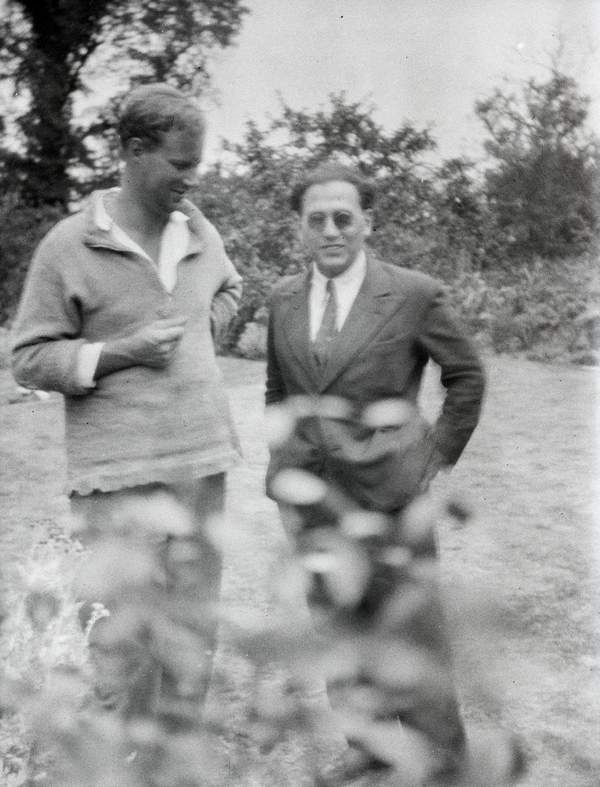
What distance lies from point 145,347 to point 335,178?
0.56 m

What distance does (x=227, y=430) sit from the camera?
7.51ft

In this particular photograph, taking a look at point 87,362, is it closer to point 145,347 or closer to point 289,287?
point 145,347

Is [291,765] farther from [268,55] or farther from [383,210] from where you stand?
[383,210]

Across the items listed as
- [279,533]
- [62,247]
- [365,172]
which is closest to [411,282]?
[62,247]

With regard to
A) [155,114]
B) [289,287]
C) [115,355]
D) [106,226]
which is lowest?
[115,355]

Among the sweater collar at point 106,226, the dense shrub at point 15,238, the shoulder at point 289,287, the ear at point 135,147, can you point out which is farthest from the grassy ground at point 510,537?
the dense shrub at point 15,238

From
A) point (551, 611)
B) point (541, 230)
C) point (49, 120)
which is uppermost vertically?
point (49, 120)

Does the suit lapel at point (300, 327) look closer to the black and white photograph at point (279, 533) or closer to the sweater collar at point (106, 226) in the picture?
the black and white photograph at point (279, 533)

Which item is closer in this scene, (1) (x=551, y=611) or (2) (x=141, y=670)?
(2) (x=141, y=670)

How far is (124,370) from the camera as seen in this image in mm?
2115

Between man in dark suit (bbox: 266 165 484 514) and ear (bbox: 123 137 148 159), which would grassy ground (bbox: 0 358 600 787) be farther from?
ear (bbox: 123 137 148 159)

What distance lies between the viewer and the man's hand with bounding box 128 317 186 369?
2010 millimetres

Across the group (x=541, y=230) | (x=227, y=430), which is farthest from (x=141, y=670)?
(x=541, y=230)

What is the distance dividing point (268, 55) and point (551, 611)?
2312mm
